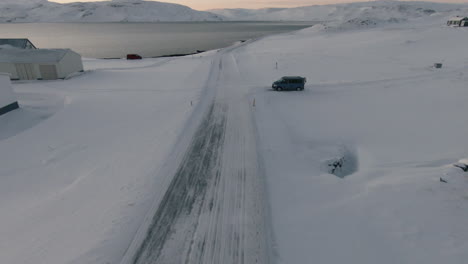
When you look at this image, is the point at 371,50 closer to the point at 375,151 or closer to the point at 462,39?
the point at 462,39

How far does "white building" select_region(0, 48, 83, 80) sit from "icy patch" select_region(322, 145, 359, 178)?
4022 centimetres

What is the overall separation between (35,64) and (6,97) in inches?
679

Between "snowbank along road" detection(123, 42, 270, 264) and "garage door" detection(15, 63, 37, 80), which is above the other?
"garage door" detection(15, 63, 37, 80)

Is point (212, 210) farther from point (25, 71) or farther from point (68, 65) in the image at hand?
point (25, 71)

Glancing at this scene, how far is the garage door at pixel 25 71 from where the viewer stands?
3728 cm

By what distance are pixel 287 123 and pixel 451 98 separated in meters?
15.6

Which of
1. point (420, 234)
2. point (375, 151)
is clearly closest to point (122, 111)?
point (375, 151)

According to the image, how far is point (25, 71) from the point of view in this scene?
123 feet

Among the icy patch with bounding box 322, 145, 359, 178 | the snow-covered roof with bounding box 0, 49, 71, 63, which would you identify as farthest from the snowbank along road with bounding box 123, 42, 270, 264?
the snow-covered roof with bounding box 0, 49, 71, 63

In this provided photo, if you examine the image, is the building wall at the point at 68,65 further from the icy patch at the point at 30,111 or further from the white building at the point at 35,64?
the icy patch at the point at 30,111

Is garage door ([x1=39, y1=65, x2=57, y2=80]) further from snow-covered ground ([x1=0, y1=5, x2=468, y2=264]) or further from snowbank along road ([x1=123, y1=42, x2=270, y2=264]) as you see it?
snowbank along road ([x1=123, y1=42, x2=270, y2=264])

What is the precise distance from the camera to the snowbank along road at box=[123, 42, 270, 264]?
28.1ft

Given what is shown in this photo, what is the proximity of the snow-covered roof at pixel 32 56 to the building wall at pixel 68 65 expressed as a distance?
1.88 ft

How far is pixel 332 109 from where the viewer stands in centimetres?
2228
